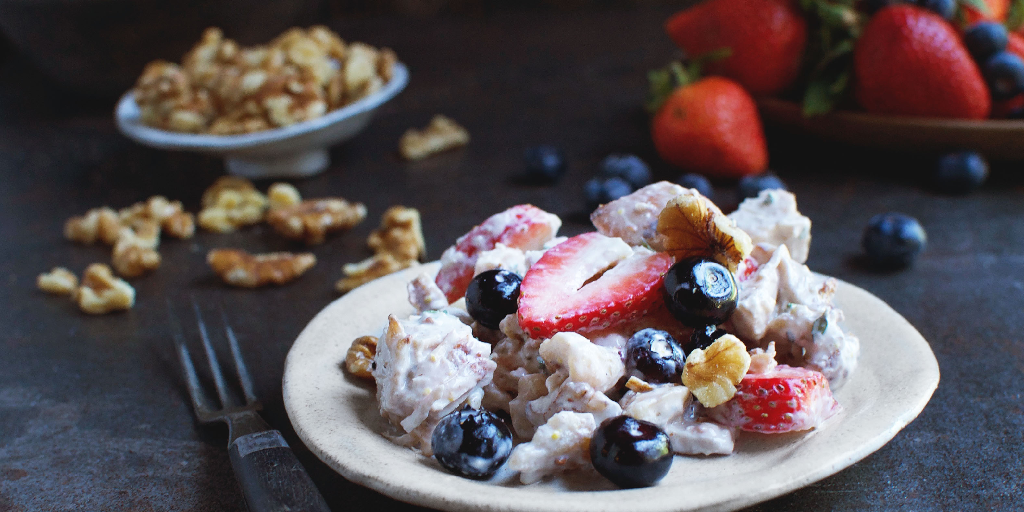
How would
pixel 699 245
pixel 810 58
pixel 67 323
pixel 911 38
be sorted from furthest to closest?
1. pixel 810 58
2. pixel 911 38
3. pixel 67 323
4. pixel 699 245

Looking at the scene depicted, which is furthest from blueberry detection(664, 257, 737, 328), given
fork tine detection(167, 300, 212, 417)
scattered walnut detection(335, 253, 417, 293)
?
scattered walnut detection(335, 253, 417, 293)

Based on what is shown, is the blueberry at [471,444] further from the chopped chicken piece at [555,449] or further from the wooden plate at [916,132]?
the wooden plate at [916,132]

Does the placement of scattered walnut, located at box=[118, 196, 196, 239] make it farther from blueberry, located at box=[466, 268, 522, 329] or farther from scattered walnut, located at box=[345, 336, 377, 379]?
blueberry, located at box=[466, 268, 522, 329]

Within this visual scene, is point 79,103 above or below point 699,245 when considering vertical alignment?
below

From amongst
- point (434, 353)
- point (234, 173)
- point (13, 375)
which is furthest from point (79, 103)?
point (434, 353)

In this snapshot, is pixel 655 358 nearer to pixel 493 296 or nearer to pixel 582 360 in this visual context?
pixel 582 360

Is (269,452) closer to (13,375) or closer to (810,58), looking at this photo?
(13,375)
